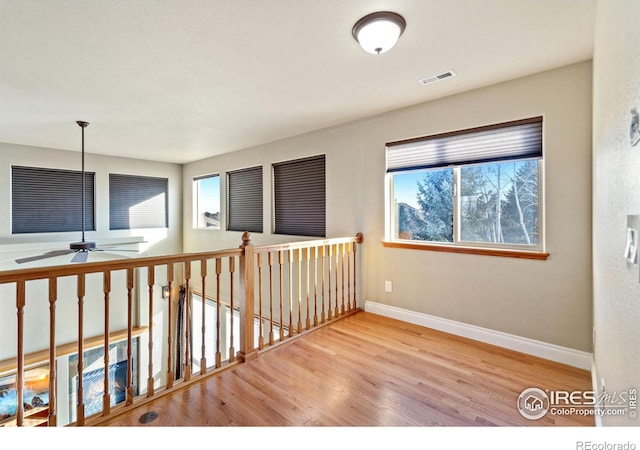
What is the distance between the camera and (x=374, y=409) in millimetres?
1815

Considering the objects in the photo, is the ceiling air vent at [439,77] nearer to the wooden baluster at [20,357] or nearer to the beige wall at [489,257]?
the beige wall at [489,257]

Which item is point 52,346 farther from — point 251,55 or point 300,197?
point 300,197

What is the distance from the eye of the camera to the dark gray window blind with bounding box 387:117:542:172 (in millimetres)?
2504

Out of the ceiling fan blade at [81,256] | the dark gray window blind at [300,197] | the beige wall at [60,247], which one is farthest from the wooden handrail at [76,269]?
the beige wall at [60,247]

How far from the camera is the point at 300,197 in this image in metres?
4.34

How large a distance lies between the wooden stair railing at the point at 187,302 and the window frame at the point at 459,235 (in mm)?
480

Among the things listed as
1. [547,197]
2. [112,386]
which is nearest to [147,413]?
[547,197]

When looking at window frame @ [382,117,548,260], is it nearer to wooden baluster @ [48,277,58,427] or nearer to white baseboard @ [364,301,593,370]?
white baseboard @ [364,301,593,370]

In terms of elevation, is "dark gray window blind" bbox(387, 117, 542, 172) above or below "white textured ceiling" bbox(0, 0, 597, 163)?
below

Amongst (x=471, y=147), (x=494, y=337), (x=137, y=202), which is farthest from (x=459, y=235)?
(x=137, y=202)

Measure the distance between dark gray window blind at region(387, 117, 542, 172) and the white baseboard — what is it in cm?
154

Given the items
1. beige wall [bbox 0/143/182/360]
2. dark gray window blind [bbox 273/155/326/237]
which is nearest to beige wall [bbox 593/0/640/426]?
dark gray window blind [bbox 273/155/326/237]

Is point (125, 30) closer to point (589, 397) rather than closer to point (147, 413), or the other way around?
point (147, 413)
